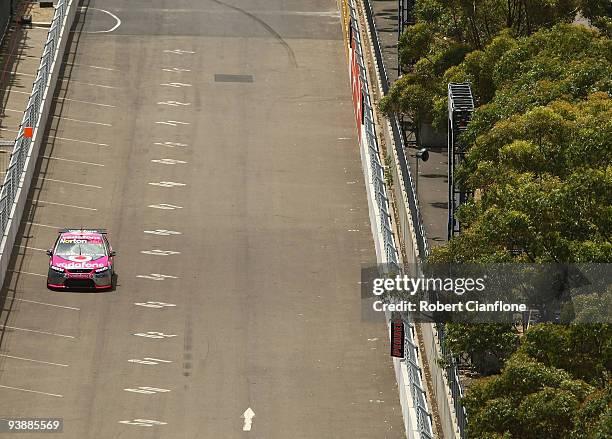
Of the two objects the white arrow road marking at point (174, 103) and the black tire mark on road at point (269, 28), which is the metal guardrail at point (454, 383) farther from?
the black tire mark on road at point (269, 28)

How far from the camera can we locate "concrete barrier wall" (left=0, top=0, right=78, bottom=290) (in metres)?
60.0

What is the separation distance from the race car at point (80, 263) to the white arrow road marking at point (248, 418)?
347 inches

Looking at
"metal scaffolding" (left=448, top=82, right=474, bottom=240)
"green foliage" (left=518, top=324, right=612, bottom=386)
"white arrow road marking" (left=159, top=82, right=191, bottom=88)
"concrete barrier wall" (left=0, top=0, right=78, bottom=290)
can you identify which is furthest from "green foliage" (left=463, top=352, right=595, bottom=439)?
"white arrow road marking" (left=159, top=82, right=191, bottom=88)

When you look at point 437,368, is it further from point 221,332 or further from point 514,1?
point 514,1

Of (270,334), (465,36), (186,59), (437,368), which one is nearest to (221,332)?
(270,334)

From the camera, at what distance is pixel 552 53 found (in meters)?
55.5

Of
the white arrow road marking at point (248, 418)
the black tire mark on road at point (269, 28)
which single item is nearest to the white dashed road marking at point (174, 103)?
the black tire mark on road at point (269, 28)

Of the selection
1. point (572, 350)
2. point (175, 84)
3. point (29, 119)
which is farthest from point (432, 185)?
point (572, 350)

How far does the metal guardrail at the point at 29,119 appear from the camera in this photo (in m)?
61.7

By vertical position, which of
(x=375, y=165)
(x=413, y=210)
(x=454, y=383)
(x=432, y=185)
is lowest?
(x=432, y=185)

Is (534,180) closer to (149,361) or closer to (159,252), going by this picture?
(149,361)

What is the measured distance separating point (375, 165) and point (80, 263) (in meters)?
12.7

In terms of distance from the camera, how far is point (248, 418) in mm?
50812

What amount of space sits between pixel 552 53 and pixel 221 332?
42.9 feet
